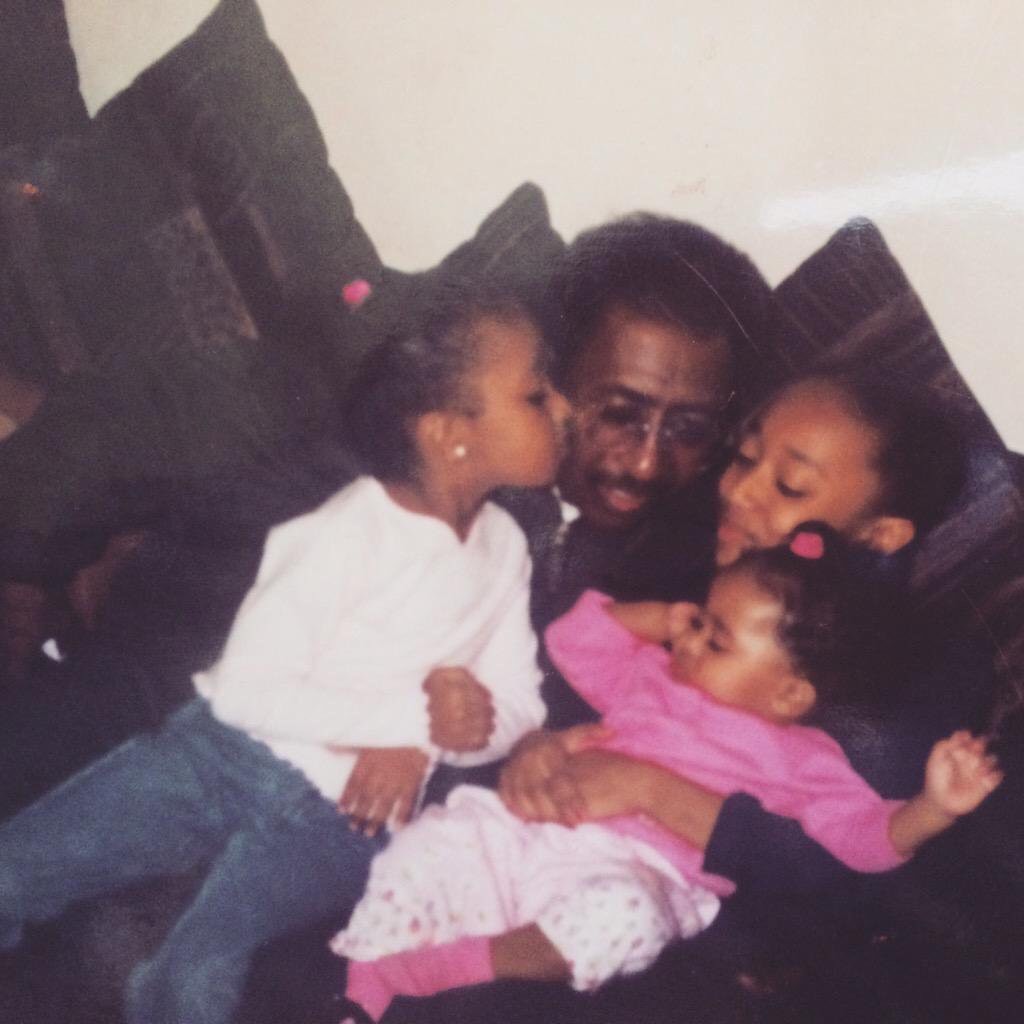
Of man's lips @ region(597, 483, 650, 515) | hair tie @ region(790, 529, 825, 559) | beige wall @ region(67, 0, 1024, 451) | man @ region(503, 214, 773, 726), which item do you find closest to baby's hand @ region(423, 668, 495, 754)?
man @ region(503, 214, 773, 726)

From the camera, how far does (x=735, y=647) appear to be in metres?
0.91

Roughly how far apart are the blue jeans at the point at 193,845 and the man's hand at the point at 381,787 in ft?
0.13

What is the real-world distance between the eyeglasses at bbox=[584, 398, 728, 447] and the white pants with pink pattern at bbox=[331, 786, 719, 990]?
40cm

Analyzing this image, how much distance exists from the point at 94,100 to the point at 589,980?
1369 millimetres

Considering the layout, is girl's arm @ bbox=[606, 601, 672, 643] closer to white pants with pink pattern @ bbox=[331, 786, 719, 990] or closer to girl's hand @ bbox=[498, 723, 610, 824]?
girl's hand @ bbox=[498, 723, 610, 824]

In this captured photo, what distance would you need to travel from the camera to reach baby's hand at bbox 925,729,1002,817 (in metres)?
0.79

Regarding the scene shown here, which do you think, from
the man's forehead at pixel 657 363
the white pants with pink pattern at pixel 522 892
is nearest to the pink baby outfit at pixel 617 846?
the white pants with pink pattern at pixel 522 892

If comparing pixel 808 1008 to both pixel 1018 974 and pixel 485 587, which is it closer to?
pixel 1018 974

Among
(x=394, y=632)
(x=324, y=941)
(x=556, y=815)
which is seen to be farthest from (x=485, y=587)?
(x=324, y=941)

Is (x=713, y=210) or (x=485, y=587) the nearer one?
(x=485, y=587)

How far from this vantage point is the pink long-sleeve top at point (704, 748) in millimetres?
871

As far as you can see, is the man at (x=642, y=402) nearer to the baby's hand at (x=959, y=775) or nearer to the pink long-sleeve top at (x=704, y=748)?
the pink long-sleeve top at (x=704, y=748)

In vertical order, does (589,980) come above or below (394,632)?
below

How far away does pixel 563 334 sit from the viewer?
0.96 metres
